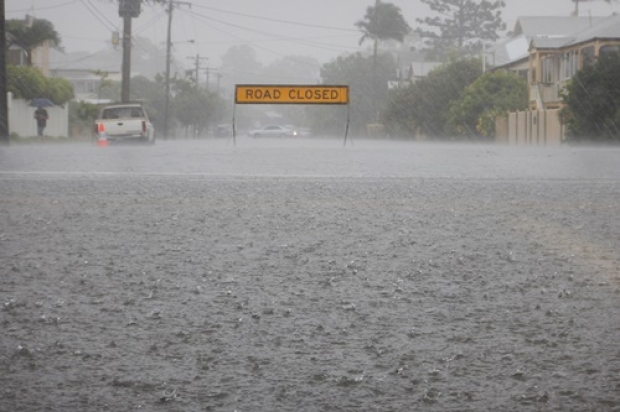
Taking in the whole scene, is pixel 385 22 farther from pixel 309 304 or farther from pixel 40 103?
pixel 309 304

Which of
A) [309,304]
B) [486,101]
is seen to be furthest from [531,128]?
[309,304]

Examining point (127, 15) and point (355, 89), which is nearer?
point (127, 15)

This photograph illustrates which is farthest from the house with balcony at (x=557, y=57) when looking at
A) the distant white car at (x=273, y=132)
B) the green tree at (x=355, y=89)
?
the green tree at (x=355, y=89)

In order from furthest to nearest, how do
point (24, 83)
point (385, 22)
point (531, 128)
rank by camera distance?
point (385, 22), point (24, 83), point (531, 128)

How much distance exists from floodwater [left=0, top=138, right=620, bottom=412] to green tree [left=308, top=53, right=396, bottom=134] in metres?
92.4

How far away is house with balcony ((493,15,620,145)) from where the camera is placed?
46906 millimetres

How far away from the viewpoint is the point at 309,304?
4.20 metres

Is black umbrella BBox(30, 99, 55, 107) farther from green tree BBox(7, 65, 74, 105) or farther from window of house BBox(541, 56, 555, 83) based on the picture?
window of house BBox(541, 56, 555, 83)

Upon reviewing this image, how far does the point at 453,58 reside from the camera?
75.2m

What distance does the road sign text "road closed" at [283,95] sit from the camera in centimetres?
2908

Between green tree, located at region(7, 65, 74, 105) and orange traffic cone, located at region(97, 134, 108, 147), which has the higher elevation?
green tree, located at region(7, 65, 74, 105)

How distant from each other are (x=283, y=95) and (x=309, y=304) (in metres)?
26.3

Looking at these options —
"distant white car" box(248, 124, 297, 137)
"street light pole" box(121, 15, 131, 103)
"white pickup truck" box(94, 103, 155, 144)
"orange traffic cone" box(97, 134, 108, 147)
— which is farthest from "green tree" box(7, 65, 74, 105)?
"distant white car" box(248, 124, 297, 137)

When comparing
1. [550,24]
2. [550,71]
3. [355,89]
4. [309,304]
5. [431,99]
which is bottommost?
[309,304]
